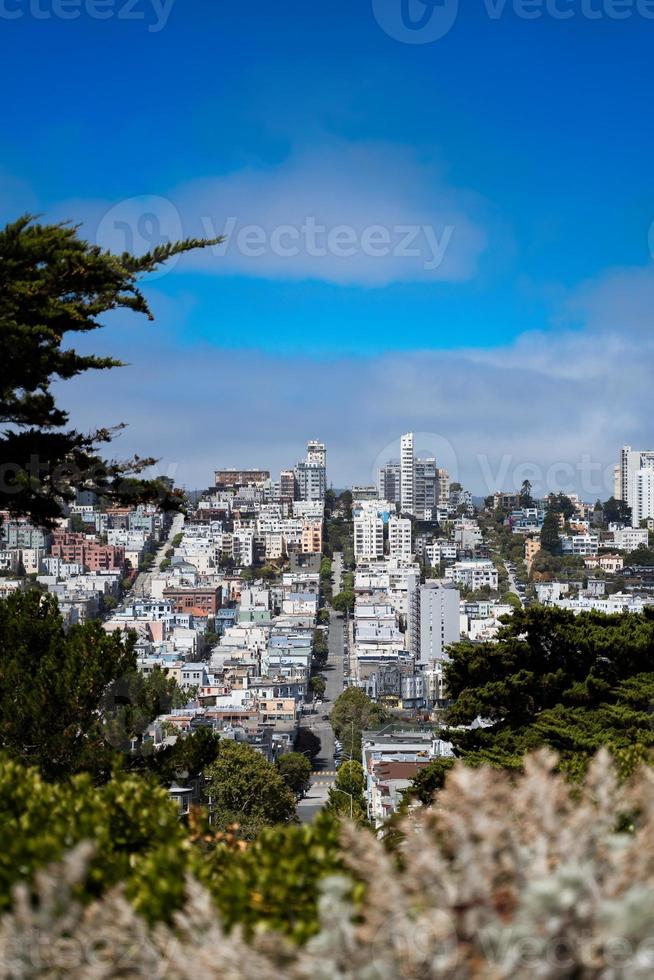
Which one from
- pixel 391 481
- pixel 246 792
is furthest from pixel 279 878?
pixel 391 481

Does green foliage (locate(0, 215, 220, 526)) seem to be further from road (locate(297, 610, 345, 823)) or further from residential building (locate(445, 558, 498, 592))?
residential building (locate(445, 558, 498, 592))

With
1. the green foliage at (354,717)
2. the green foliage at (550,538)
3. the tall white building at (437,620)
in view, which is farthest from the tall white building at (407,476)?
the green foliage at (354,717)

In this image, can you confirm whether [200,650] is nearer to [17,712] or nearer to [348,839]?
Answer: [17,712]

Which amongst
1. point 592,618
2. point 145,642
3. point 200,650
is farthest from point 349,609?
point 592,618

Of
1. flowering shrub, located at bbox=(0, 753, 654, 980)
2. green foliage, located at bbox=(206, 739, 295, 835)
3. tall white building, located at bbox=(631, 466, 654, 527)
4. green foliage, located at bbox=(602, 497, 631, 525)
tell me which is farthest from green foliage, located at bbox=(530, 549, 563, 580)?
flowering shrub, located at bbox=(0, 753, 654, 980)

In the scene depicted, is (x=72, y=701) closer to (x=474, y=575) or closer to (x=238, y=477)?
(x=474, y=575)

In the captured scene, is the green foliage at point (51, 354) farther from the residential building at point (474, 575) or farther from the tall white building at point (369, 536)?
the tall white building at point (369, 536)
